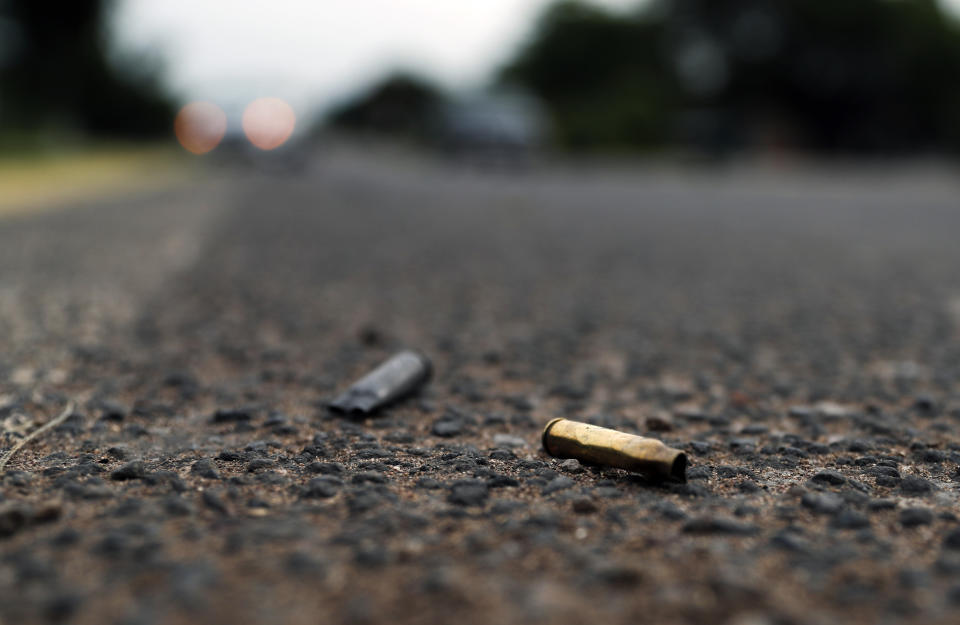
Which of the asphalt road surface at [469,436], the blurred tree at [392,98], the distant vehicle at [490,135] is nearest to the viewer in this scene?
the asphalt road surface at [469,436]

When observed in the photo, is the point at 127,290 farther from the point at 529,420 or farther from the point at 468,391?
the point at 529,420

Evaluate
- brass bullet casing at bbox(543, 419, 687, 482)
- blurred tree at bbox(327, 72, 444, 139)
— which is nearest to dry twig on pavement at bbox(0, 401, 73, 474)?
brass bullet casing at bbox(543, 419, 687, 482)

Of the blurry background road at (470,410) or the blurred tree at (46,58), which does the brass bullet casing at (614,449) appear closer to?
the blurry background road at (470,410)

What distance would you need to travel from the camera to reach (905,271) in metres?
5.62

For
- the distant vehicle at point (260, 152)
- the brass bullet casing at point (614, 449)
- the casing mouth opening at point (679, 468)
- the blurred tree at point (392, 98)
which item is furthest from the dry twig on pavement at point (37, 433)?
the blurred tree at point (392, 98)

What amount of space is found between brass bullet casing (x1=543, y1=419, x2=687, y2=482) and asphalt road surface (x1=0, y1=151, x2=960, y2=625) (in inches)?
1.6

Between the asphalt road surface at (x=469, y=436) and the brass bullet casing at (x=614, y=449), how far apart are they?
0.13 ft

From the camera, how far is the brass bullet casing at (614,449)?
71.8 inches

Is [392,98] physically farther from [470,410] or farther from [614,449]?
[614,449]

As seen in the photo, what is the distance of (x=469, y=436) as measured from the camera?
7.49 ft

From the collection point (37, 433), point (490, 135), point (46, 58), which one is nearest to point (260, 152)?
point (490, 135)

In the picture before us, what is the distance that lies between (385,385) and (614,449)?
2.83 feet

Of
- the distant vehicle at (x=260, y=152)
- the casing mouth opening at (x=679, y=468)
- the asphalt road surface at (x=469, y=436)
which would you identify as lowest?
the asphalt road surface at (x=469, y=436)

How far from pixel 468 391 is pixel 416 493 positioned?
98 centimetres
